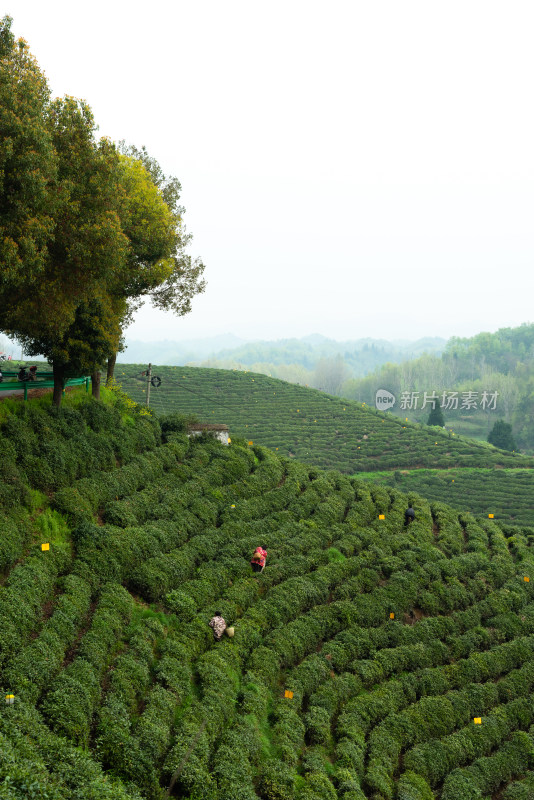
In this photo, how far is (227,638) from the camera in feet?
44.0

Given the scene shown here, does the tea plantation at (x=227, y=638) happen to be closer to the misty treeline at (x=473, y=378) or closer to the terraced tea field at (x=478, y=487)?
the terraced tea field at (x=478, y=487)

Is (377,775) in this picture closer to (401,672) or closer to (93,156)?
(401,672)

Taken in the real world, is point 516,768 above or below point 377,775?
below

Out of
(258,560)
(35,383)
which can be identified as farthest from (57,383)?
(258,560)

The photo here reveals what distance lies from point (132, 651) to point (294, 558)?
7.29m

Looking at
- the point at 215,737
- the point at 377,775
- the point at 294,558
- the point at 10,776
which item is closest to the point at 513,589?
the point at 294,558

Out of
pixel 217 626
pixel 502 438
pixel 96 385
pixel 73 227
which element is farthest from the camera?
pixel 502 438

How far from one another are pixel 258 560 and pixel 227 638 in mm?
3169

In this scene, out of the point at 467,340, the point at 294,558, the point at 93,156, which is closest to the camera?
the point at 93,156

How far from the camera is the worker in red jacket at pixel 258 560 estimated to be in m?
16.3

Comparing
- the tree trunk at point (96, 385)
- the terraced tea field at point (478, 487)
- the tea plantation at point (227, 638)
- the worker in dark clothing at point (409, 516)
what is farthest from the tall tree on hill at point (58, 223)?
the terraced tea field at point (478, 487)

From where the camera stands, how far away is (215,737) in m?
10.5

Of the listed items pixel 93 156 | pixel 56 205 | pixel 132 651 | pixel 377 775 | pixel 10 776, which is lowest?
pixel 377 775

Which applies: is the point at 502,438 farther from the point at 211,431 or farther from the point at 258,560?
the point at 258,560
